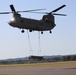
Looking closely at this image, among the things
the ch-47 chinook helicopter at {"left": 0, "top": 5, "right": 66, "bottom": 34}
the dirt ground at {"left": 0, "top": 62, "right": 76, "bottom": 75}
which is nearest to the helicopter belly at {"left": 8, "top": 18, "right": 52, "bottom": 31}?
the ch-47 chinook helicopter at {"left": 0, "top": 5, "right": 66, "bottom": 34}

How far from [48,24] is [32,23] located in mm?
4582

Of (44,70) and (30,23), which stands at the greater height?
(30,23)

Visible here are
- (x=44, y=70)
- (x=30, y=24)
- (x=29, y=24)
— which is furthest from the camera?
(x=30, y=24)

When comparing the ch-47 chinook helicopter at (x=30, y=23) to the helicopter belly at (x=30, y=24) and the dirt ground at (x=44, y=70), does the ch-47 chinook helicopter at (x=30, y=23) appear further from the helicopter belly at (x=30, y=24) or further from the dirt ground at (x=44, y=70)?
the dirt ground at (x=44, y=70)

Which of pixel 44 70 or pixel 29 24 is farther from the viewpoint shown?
pixel 29 24

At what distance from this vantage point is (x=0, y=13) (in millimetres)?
66125

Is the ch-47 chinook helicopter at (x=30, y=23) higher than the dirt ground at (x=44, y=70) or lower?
higher

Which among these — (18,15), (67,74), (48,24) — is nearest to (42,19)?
(48,24)

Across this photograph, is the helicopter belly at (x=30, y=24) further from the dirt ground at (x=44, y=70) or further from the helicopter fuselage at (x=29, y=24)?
the dirt ground at (x=44, y=70)

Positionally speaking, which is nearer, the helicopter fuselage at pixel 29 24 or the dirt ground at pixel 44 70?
the dirt ground at pixel 44 70

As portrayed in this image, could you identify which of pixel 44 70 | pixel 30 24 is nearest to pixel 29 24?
pixel 30 24

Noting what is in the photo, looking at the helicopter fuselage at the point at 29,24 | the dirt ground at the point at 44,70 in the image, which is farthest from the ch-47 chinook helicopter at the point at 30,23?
the dirt ground at the point at 44,70

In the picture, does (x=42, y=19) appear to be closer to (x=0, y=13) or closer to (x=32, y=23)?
(x=32, y=23)

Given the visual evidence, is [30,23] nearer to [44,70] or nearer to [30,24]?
[30,24]
